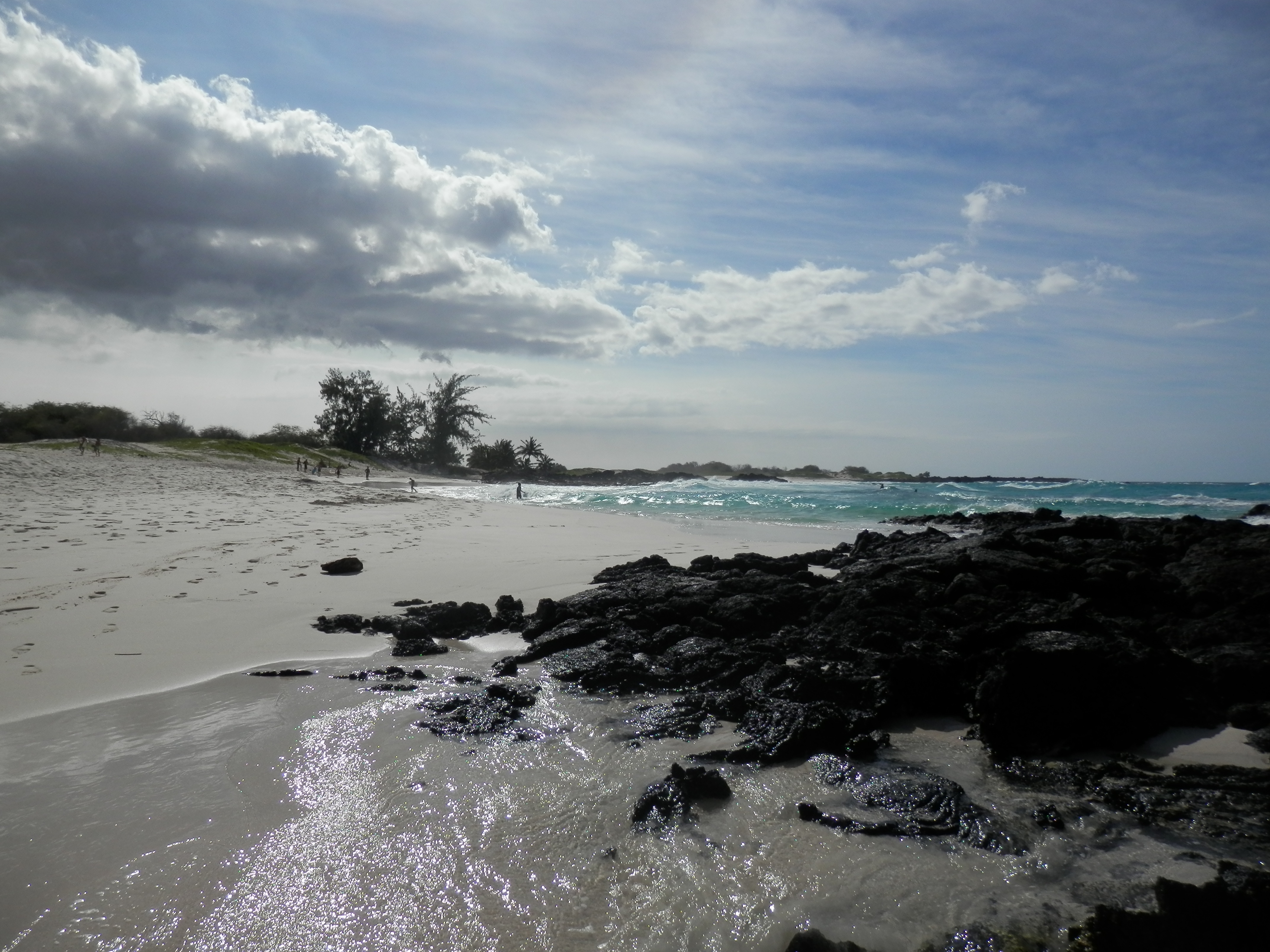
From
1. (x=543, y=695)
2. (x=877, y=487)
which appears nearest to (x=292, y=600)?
(x=543, y=695)

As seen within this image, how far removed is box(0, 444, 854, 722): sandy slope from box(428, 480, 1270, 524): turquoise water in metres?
7.33

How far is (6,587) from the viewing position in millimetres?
6828

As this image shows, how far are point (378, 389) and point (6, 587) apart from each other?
54.8 meters

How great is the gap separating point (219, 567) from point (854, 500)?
31264 millimetres

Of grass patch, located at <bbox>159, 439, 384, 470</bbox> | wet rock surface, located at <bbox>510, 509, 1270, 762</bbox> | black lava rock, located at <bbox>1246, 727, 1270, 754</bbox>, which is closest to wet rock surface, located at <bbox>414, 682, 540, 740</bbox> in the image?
wet rock surface, located at <bbox>510, 509, 1270, 762</bbox>

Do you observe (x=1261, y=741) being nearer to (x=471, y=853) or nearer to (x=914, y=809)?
(x=914, y=809)

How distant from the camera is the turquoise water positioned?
1028 inches

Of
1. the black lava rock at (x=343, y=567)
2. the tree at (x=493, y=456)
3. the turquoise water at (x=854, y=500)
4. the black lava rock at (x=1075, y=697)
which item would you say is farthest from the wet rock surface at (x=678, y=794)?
the tree at (x=493, y=456)

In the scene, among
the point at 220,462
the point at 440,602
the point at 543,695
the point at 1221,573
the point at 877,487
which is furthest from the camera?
the point at 877,487

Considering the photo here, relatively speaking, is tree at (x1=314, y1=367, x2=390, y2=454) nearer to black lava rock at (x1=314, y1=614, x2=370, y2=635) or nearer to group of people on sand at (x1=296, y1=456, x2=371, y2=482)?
group of people on sand at (x1=296, y1=456, x2=371, y2=482)

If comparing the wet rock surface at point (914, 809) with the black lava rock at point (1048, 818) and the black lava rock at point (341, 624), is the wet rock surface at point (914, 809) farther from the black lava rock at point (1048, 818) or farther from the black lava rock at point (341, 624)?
the black lava rock at point (341, 624)

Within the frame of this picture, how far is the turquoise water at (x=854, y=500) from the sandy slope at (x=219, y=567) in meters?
7.33

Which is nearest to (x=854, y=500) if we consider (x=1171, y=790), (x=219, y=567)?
(x=219, y=567)

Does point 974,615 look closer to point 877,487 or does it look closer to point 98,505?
point 98,505
